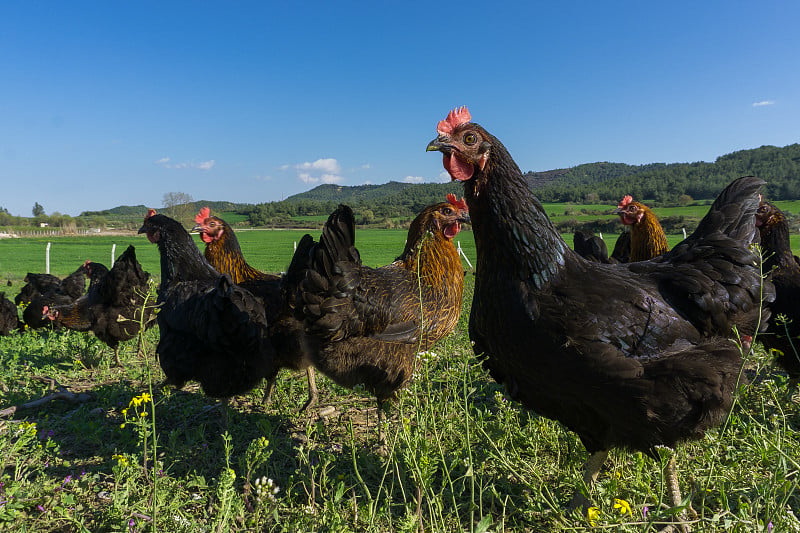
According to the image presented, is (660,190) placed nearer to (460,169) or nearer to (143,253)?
(143,253)

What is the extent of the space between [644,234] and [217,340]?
16.8 feet

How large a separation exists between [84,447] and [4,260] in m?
29.7

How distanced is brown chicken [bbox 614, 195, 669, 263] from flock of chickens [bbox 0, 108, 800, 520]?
3.85ft

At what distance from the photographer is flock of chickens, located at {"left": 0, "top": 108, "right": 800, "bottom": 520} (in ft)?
7.08

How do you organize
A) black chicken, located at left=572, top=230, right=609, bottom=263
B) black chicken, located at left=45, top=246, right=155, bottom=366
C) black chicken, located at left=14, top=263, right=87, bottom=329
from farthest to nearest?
black chicken, located at left=14, top=263, right=87, bottom=329
black chicken, located at left=572, top=230, right=609, bottom=263
black chicken, located at left=45, top=246, right=155, bottom=366

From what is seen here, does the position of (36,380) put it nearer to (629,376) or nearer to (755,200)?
(629,376)

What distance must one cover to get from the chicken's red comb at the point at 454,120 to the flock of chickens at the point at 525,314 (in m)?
0.01

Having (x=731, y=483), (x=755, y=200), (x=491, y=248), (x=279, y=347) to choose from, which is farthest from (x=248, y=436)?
(x=755, y=200)

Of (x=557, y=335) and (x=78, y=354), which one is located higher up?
(x=557, y=335)

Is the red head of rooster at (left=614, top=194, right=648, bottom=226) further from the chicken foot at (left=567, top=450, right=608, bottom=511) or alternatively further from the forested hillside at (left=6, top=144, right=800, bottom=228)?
the forested hillside at (left=6, top=144, right=800, bottom=228)

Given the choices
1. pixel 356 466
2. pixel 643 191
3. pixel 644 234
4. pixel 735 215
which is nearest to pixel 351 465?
pixel 356 466

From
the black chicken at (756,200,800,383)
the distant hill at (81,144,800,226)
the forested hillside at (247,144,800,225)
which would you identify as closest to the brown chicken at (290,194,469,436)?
the black chicken at (756,200,800,383)

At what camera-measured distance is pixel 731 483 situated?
7.92 feet

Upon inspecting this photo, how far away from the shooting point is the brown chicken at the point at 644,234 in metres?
5.32
